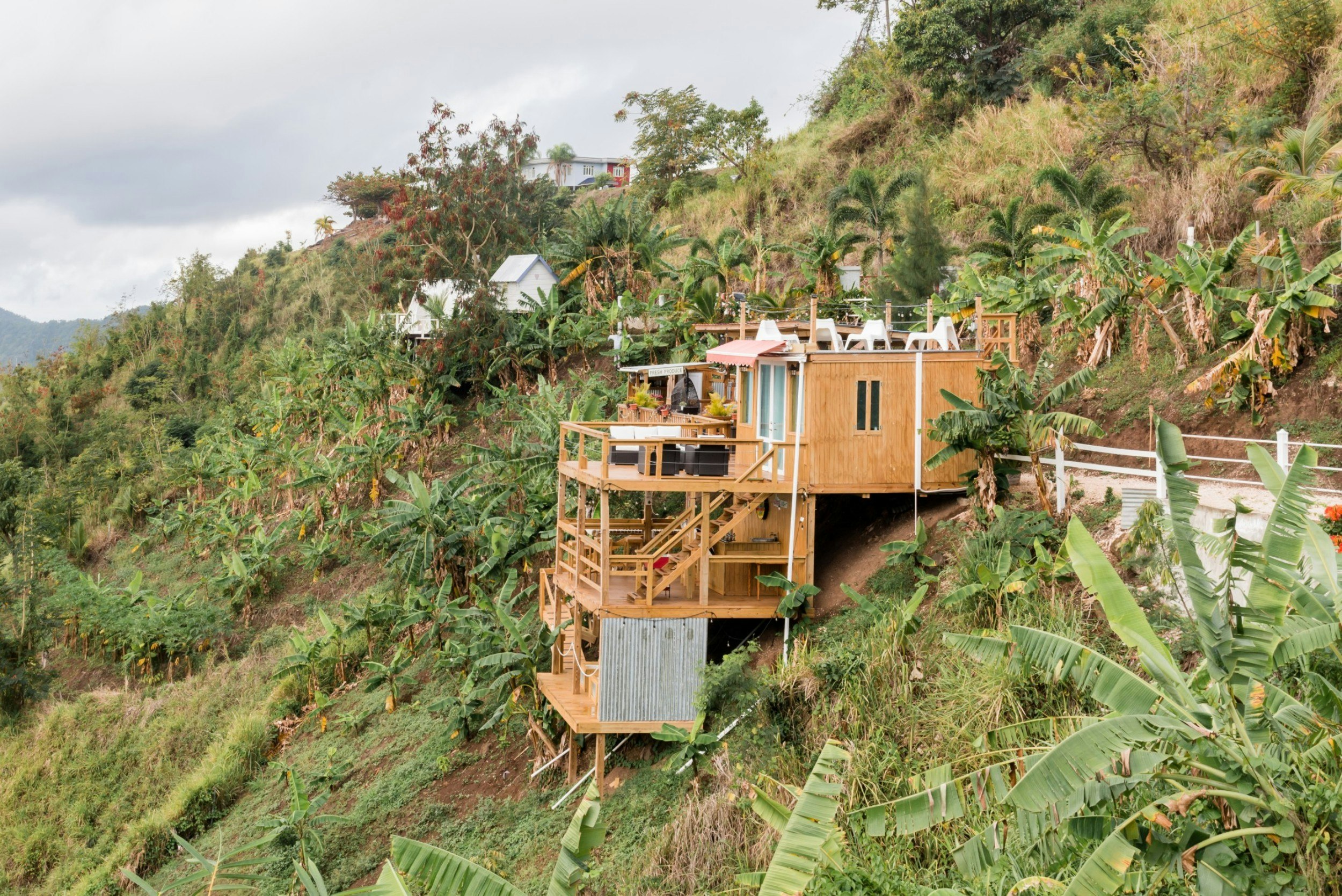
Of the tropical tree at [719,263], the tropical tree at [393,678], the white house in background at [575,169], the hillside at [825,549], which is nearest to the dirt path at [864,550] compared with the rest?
the hillside at [825,549]

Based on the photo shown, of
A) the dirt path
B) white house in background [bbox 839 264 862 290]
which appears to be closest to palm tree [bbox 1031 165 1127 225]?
white house in background [bbox 839 264 862 290]

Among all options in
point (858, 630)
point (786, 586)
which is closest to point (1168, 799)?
point (858, 630)

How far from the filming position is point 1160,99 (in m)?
22.6

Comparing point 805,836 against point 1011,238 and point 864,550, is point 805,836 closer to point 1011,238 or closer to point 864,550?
point 864,550

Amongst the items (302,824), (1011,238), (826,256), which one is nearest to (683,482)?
(302,824)

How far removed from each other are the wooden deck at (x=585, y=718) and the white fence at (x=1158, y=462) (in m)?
5.33

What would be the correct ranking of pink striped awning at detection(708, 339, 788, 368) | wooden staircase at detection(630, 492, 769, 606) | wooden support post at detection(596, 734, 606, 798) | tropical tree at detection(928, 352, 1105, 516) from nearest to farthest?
tropical tree at detection(928, 352, 1105, 516) → wooden support post at detection(596, 734, 606, 798) → wooden staircase at detection(630, 492, 769, 606) → pink striped awning at detection(708, 339, 788, 368)

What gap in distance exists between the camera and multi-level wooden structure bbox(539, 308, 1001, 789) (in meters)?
13.6

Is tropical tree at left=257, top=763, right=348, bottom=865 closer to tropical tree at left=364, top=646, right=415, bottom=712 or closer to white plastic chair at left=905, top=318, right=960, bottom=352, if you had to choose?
tropical tree at left=364, top=646, right=415, bottom=712

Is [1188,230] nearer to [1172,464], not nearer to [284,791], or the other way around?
[1172,464]

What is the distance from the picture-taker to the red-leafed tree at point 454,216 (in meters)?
29.5

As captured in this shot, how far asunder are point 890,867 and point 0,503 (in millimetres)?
26445

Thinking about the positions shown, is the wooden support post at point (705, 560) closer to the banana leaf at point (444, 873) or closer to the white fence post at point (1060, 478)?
the white fence post at point (1060, 478)

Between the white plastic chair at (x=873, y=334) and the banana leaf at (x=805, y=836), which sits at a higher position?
the white plastic chair at (x=873, y=334)
